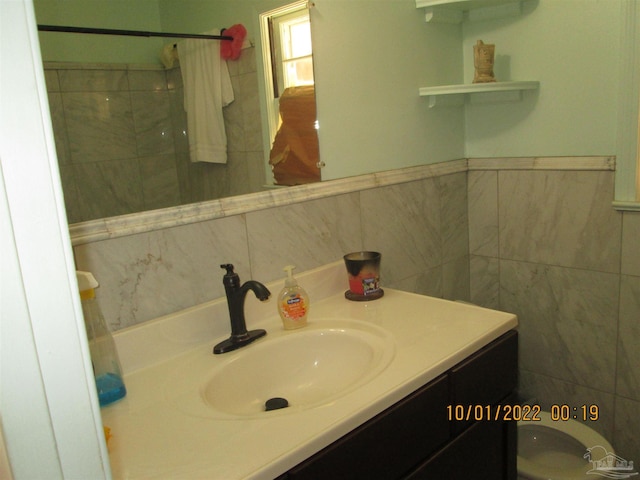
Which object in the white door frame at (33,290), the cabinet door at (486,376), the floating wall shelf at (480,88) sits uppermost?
the floating wall shelf at (480,88)

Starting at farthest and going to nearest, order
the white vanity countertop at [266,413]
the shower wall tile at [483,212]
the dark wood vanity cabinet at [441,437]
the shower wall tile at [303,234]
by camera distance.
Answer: the shower wall tile at [483,212] < the shower wall tile at [303,234] < the dark wood vanity cabinet at [441,437] < the white vanity countertop at [266,413]

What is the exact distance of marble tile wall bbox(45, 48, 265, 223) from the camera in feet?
3.86

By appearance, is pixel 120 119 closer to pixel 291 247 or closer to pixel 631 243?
pixel 291 247

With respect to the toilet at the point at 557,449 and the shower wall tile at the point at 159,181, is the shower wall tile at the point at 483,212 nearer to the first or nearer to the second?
the toilet at the point at 557,449

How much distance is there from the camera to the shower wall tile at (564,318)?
1917mm

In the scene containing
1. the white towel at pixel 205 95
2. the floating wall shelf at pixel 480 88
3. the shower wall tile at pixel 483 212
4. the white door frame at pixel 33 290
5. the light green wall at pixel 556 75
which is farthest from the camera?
the shower wall tile at pixel 483 212

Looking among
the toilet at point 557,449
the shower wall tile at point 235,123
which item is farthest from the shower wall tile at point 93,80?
the toilet at point 557,449

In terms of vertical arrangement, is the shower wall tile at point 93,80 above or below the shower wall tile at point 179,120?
above

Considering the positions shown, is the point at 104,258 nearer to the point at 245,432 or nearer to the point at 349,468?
the point at 245,432

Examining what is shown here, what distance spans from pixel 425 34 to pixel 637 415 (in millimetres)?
1568

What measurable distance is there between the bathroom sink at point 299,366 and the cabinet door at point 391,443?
0.11 metres

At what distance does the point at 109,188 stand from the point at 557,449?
1.68 m

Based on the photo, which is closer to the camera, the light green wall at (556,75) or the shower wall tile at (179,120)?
the shower wall tile at (179,120)

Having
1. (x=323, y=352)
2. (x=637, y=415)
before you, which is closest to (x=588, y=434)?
(x=637, y=415)
